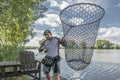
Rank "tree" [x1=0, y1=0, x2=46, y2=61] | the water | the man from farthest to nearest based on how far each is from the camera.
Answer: the water < "tree" [x1=0, y1=0, x2=46, y2=61] < the man

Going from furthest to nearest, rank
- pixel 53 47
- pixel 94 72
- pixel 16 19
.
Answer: pixel 94 72, pixel 16 19, pixel 53 47

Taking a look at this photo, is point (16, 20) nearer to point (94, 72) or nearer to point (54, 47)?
point (94, 72)

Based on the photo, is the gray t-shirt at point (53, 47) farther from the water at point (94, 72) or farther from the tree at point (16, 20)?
the tree at point (16, 20)

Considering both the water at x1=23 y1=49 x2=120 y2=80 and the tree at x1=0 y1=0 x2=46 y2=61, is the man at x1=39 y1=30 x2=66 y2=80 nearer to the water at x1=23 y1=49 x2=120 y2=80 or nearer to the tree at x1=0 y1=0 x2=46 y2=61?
the water at x1=23 y1=49 x2=120 y2=80

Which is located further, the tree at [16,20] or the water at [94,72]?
the water at [94,72]

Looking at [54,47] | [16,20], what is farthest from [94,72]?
[54,47]

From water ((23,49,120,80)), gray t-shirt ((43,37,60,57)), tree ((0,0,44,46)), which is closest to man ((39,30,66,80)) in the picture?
gray t-shirt ((43,37,60,57))

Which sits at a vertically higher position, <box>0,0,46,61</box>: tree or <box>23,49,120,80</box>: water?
<box>0,0,46,61</box>: tree

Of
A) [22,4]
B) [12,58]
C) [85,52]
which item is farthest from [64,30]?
[22,4]

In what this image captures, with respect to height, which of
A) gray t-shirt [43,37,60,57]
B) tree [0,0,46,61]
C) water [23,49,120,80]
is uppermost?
tree [0,0,46,61]

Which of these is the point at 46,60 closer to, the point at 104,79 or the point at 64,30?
the point at 64,30

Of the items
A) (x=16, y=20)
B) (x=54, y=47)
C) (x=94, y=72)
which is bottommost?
(x=94, y=72)

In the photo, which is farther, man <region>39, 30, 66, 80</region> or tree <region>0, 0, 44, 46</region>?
tree <region>0, 0, 44, 46</region>

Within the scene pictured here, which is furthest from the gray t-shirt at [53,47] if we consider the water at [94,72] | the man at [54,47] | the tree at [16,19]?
the tree at [16,19]
